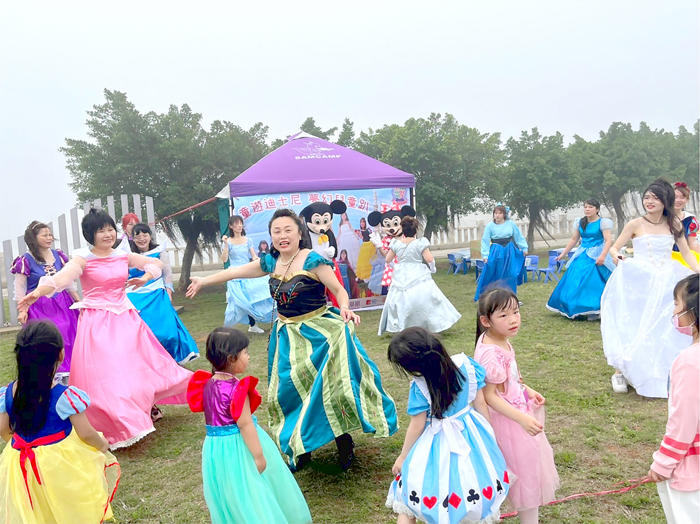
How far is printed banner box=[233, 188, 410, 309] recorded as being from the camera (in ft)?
33.1

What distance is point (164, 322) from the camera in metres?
6.21

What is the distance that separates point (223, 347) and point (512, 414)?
1327 millimetres

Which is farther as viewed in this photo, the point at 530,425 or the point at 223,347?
the point at 223,347

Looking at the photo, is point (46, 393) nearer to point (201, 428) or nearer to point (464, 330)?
point (201, 428)

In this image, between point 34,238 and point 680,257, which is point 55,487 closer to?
point 34,238

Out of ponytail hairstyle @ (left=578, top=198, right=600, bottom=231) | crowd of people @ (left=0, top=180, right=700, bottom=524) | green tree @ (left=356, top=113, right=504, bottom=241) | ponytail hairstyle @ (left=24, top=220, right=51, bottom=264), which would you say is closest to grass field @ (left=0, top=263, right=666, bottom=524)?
crowd of people @ (left=0, top=180, right=700, bottom=524)

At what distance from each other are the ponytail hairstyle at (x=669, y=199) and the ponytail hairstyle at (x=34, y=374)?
4.73 meters

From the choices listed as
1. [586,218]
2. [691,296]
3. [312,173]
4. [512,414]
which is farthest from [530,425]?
[312,173]

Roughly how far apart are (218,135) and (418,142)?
5324 mm

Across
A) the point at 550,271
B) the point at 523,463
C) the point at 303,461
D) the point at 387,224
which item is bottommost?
the point at 550,271

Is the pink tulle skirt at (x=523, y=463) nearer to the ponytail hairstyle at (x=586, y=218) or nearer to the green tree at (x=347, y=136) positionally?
the ponytail hairstyle at (x=586, y=218)

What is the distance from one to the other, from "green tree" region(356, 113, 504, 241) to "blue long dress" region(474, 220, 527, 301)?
622 centimetres

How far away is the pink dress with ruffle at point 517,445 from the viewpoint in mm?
2732

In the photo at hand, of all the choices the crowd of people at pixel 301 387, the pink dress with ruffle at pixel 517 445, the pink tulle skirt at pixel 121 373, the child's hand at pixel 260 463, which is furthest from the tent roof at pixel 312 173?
the pink dress with ruffle at pixel 517 445
